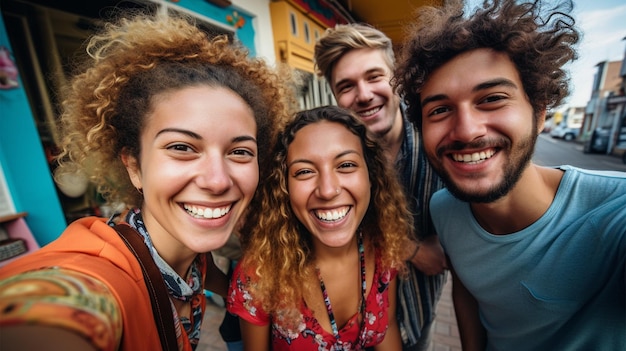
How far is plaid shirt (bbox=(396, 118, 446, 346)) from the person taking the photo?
1.83m

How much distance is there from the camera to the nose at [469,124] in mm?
1145

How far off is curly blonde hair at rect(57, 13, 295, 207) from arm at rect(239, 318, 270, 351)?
97cm

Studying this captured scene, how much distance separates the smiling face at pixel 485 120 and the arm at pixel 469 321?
784mm

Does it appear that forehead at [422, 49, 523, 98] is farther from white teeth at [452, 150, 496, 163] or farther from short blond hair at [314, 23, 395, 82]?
short blond hair at [314, 23, 395, 82]

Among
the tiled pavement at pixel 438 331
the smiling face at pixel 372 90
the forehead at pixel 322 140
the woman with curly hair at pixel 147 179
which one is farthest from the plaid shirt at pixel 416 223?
the woman with curly hair at pixel 147 179

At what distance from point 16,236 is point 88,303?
7.30 feet

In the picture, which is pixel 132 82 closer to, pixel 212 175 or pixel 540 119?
pixel 212 175

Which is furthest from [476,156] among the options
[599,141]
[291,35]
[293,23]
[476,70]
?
[599,141]

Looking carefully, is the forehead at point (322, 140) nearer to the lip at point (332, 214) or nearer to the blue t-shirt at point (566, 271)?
the lip at point (332, 214)

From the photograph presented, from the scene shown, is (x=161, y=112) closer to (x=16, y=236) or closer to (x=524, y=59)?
(x=524, y=59)

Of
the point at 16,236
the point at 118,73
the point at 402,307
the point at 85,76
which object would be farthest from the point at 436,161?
the point at 16,236

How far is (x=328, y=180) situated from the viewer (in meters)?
1.39

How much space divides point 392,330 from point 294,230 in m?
0.95

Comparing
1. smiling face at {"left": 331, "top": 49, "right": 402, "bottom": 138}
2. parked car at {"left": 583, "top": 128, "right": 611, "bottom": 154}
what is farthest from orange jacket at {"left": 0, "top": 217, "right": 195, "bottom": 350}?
parked car at {"left": 583, "top": 128, "right": 611, "bottom": 154}
